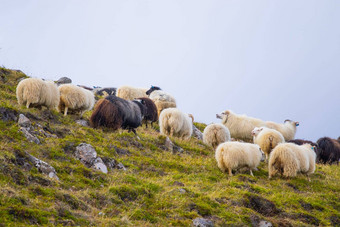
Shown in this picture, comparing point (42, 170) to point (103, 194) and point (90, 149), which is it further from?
point (90, 149)

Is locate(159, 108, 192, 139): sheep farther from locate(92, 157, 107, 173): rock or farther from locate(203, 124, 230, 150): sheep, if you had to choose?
locate(92, 157, 107, 173): rock

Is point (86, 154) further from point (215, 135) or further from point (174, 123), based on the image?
point (215, 135)

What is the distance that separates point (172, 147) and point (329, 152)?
9.84 metres

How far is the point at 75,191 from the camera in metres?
8.77

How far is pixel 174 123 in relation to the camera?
59.5 feet

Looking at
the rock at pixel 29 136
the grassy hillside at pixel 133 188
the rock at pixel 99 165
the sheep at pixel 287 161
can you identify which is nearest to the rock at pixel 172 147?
the grassy hillside at pixel 133 188

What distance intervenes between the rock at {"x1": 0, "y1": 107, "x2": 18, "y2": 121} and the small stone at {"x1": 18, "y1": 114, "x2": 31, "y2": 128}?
0.21 metres

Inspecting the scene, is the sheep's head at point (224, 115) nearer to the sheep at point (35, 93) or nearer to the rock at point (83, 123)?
the rock at point (83, 123)

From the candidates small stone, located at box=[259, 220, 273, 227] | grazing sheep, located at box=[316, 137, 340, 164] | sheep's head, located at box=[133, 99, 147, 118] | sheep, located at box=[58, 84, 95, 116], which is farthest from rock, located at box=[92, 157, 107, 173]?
grazing sheep, located at box=[316, 137, 340, 164]

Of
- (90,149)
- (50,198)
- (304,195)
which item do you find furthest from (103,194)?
(304,195)

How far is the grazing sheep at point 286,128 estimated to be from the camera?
24516 millimetres

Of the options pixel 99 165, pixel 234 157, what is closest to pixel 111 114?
pixel 99 165

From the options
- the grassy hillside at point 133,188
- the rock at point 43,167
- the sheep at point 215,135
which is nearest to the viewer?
the grassy hillside at point 133,188

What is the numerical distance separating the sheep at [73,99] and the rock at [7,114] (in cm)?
393
